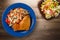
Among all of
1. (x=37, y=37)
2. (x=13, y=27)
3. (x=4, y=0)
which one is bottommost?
(x=37, y=37)

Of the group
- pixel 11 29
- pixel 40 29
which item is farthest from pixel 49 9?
pixel 11 29

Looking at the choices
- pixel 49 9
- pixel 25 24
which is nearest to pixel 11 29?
pixel 25 24

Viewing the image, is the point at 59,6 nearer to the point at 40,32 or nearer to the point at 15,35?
the point at 40,32

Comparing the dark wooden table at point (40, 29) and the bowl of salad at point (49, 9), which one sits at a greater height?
the bowl of salad at point (49, 9)

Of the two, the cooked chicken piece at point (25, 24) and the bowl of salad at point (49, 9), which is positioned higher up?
the bowl of salad at point (49, 9)

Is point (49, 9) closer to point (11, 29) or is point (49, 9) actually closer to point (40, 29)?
point (40, 29)

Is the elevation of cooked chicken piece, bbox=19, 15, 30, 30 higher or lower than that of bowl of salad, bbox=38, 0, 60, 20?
lower

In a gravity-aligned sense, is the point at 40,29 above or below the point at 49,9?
below

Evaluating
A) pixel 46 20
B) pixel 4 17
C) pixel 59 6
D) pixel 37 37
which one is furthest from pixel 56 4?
pixel 4 17
